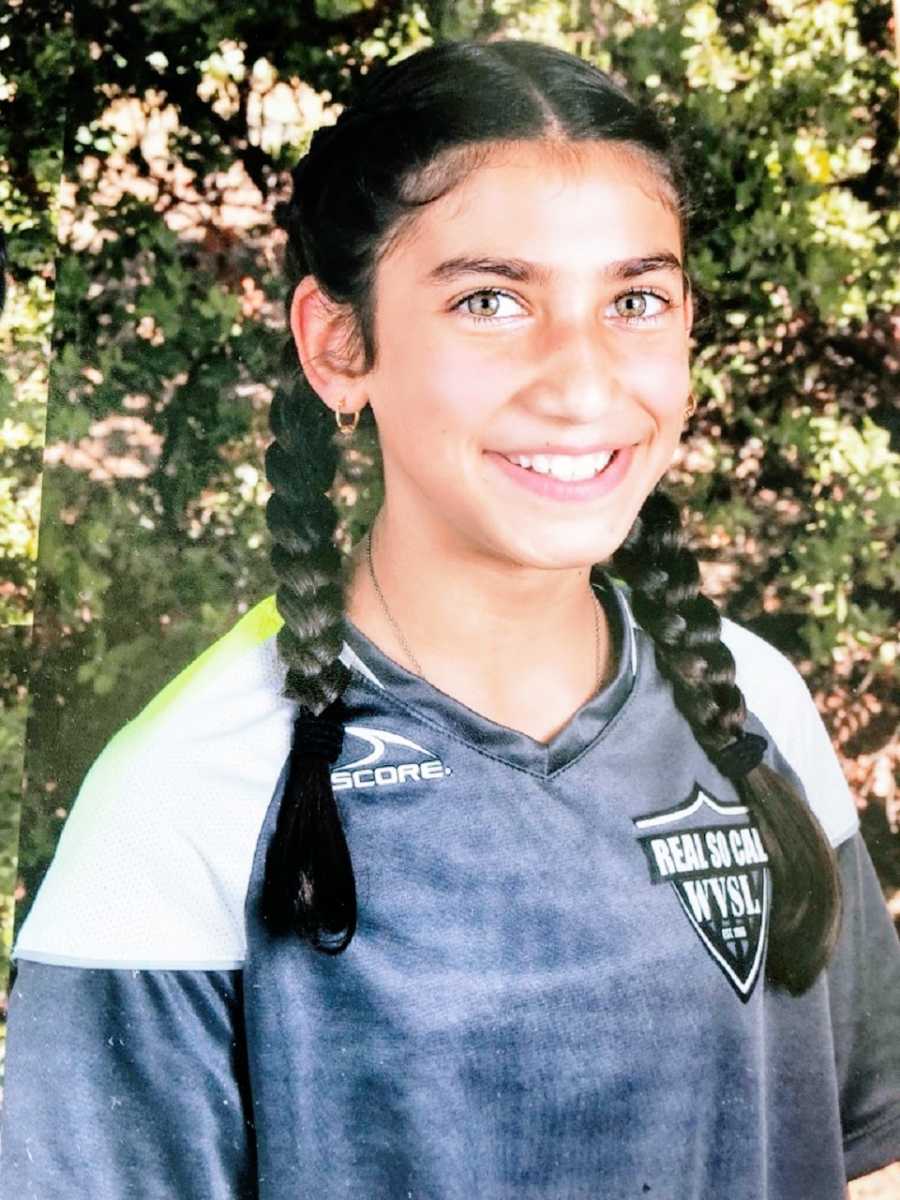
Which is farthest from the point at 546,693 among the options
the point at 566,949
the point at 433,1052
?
the point at 433,1052

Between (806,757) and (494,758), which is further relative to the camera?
(806,757)

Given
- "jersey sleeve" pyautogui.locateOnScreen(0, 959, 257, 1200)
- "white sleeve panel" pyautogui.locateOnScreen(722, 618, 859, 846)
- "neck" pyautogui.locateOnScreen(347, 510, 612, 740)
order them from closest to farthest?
"jersey sleeve" pyautogui.locateOnScreen(0, 959, 257, 1200) < "neck" pyautogui.locateOnScreen(347, 510, 612, 740) < "white sleeve panel" pyautogui.locateOnScreen(722, 618, 859, 846)

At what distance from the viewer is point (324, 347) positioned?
158 centimetres

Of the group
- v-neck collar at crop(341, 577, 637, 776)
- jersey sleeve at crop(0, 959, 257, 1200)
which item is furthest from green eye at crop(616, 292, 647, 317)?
jersey sleeve at crop(0, 959, 257, 1200)

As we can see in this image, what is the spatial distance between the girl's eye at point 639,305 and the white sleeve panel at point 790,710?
0.38 m

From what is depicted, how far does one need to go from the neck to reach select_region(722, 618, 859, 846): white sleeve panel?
214mm

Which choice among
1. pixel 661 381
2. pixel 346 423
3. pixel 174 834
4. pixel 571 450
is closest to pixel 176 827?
pixel 174 834

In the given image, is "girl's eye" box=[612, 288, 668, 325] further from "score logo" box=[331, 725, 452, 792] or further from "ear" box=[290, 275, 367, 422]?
"score logo" box=[331, 725, 452, 792]

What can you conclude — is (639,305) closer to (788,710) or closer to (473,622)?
(473,622)

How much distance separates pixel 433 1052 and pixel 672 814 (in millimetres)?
386

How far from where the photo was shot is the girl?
1.48m

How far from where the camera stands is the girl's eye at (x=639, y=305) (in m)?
1.53

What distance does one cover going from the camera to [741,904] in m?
1.62

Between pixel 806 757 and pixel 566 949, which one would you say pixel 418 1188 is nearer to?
pixel 566 949
